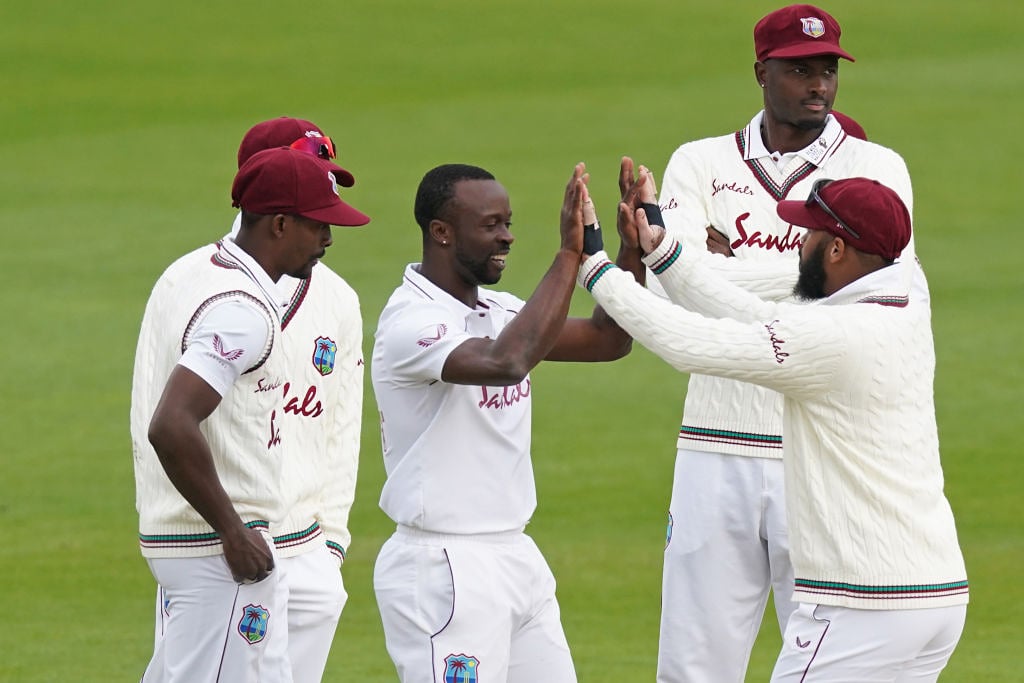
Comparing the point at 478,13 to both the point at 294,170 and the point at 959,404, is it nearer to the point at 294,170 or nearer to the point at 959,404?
the point at 959,404

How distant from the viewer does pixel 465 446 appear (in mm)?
5672

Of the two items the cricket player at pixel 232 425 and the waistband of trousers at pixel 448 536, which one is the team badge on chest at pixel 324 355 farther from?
the waistband of trousers at pixel 448 536

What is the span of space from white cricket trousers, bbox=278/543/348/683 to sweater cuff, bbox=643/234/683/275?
5.06ft

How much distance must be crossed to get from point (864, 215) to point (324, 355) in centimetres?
191

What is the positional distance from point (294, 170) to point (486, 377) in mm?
832

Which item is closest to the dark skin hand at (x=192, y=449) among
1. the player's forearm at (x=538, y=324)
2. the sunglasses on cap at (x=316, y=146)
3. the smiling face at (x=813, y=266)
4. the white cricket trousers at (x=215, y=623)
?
the white cricket trousers at (x=215, y=623)

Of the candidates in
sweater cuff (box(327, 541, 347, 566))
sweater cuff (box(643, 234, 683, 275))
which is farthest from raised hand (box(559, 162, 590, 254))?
sweater cuff (box(327, 541, 347, 566))

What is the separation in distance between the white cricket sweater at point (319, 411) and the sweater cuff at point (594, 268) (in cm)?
109

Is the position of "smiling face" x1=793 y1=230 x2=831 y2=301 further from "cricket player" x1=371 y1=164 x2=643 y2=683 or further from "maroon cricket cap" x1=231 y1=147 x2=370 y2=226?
"maroon cricket cap" x1=231 y1=147 x2=370 y2=226

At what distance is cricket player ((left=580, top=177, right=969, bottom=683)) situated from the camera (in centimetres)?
529

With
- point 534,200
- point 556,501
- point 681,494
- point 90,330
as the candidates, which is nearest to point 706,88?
point 534,200

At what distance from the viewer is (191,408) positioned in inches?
204

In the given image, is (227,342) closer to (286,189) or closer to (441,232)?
(286,189)

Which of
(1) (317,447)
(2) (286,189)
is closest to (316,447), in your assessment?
(1) (317,447)
